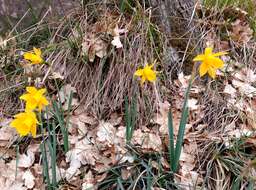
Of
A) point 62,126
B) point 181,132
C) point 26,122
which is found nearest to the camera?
point 26,122

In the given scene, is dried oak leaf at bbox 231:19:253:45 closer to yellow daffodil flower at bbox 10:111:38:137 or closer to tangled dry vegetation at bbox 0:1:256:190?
tangled dry vegetation at bbox 0:1:256:190

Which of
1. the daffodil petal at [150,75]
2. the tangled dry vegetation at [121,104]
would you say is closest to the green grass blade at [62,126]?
the tangled dry vegetation at [121,104]

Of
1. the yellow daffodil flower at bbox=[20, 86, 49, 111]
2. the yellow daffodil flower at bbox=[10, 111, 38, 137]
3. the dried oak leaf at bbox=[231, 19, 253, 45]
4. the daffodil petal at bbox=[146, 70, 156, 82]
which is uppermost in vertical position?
the dried oak leaf at bbox=[231, 19, 253, 45]

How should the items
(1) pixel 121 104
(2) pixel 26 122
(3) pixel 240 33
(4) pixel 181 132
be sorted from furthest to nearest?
(3) pixel 240 33 < (1) pixel 121 104 < (4) pixel 181 132 < (2) pixel 26 122

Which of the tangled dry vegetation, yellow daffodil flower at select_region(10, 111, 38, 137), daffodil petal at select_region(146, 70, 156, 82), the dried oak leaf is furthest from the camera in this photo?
the dried oak leaf

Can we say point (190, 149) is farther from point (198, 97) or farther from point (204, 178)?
point (198, 97)

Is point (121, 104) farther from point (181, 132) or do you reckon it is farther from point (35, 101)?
point (35, 101)

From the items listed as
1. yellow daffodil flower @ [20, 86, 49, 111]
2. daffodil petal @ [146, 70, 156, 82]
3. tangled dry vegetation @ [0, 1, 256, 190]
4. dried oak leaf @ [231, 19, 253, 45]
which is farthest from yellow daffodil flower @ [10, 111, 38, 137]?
dried oak leaf @ [231, 19, 253, 45]

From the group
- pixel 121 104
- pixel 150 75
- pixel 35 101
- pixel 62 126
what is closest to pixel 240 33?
pixel 121 104

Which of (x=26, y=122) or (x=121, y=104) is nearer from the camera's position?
(x=26, y=122)

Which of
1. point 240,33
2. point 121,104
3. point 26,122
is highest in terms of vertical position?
point 240,33
